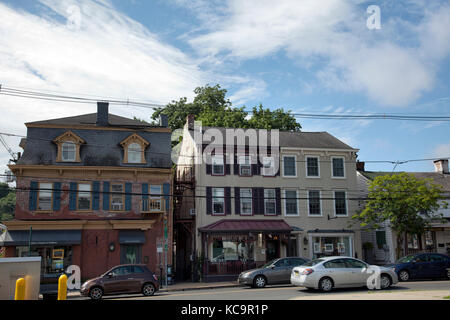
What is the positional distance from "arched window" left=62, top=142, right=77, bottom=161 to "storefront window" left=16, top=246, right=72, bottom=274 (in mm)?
5936

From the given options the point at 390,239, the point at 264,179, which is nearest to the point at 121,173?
the point at 264,179

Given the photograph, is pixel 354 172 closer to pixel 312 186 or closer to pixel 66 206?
pixel 312 186

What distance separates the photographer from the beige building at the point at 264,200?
102 ft

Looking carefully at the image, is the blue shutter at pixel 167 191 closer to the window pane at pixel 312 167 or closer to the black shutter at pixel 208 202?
the black shutter at pixel 208 202

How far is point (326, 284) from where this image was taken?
18.4 meters

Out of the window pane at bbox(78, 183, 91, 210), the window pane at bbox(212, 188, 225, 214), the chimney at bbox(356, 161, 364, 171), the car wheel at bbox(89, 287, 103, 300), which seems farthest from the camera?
the chimney at bbox(356, 161, 364, 171)

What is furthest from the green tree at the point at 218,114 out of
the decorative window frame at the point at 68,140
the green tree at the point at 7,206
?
the green tree at the point at 7,206

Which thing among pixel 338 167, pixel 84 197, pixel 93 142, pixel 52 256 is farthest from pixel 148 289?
pixel 338 167

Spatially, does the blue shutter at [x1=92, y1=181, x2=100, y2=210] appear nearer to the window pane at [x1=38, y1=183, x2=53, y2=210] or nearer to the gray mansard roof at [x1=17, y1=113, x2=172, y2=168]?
the gray mansard roof at [x1=17, y1=113, x2=172, y2=168]

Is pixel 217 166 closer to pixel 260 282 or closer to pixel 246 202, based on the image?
pixel 246 202

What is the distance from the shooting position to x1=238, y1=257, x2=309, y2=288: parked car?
73.5 feet

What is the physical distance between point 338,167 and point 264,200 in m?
6.81

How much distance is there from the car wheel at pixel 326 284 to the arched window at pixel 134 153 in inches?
662

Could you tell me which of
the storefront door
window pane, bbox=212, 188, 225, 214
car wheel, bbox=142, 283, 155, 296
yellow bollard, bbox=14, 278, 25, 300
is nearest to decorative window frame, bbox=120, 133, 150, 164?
window pane, bbox=212, 188, 225, 214
